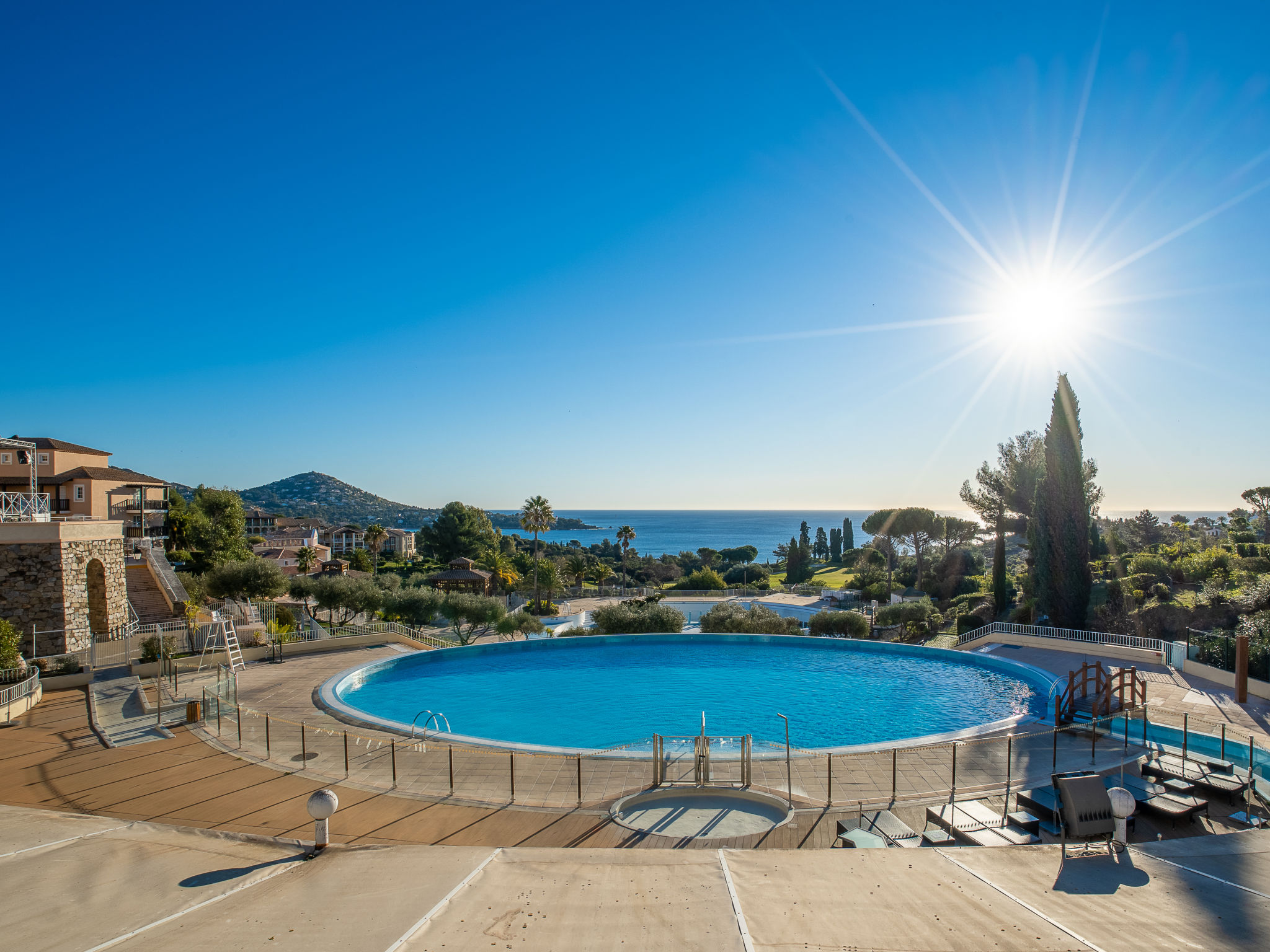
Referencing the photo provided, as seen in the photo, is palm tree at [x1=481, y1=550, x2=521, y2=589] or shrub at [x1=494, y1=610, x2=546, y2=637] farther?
palm tree at [x1=481, y1=550, x2=521, y2=589]

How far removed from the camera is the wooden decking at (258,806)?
6629 mm

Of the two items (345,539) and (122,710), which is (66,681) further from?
(345,539)

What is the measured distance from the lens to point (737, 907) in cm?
381

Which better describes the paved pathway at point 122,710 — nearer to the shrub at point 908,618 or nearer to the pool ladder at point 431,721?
the pool ladder at point 431,721

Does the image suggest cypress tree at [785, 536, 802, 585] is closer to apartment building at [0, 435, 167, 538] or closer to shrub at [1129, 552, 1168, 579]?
shrub at [1129, 552, 1168, 579]

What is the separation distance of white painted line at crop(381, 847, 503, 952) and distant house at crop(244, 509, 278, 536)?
93591mm

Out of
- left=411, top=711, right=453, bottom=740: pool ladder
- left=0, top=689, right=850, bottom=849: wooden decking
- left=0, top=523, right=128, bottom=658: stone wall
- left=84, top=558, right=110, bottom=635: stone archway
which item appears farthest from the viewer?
left=84, top=558, right=110, bottom=635: stone archway

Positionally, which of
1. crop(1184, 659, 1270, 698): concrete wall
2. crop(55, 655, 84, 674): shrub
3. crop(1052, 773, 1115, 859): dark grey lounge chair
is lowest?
crop(1184, 659, 1270, 698): concrete wall

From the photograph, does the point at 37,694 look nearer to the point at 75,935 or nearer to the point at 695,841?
the point at 75,935

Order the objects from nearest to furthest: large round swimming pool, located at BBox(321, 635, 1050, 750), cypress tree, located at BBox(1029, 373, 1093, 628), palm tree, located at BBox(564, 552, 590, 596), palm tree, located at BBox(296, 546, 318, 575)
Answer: large round swimming pool, located at BBox(321, 635, 1050, 750) → cypress tree, located at BBox(1029, 373, 1093, 628) → palm tree, located at BBox(296, 546, 318, 575) → palm tree, located at BBox(564, 552, 590, 596)

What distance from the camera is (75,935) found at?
370 cm

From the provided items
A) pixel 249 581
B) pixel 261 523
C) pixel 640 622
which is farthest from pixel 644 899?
pixel 261 523

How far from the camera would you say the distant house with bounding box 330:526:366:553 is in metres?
88.9

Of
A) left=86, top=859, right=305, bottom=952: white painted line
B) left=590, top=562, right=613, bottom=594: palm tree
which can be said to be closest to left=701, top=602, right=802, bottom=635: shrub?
left=86, top=859, right=305, bottom=952: white painted line
